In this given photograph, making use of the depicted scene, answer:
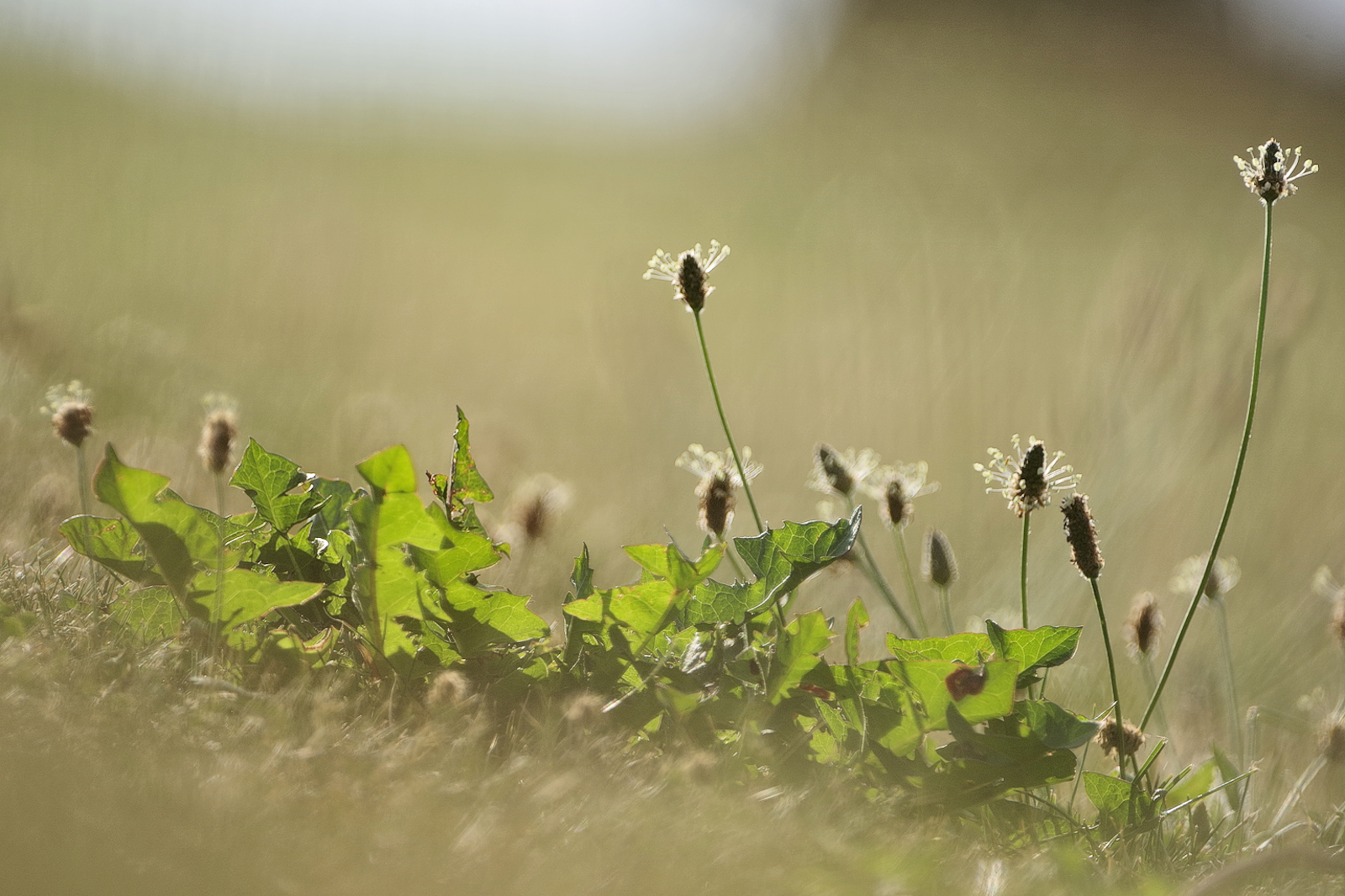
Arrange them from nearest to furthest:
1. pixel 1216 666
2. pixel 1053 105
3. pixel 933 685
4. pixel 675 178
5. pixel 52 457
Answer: pixel 933 685
pixel 52 457
pixel 1216 666
pixel 1053 105
pixel 675 178

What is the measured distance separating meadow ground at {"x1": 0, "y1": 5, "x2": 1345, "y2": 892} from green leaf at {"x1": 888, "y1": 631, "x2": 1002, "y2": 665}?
0.38ft

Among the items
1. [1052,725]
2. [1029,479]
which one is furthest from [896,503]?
[1052,725]

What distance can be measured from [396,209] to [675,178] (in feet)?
4.71

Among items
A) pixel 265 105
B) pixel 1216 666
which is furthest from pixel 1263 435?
pixel 265 105

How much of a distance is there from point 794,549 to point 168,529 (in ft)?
1.38

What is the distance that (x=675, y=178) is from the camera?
406cm

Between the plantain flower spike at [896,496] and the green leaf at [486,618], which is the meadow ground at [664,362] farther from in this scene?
the plantain flower spike at [896,496]

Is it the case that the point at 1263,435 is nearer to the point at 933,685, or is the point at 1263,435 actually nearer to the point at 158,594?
the point at 933,685

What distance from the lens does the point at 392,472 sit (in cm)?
62

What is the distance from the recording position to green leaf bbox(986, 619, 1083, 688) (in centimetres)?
62

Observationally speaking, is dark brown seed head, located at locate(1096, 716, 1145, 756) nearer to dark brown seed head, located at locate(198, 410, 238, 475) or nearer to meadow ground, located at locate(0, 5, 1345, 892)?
meadow ground, located at locate(0, 5, 1345, 892)

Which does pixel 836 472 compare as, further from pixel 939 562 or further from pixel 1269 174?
pixel 1269 174

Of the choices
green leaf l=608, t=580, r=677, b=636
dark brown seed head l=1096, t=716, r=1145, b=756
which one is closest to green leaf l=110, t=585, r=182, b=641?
green leaf l=608, t=580, r=677, b=636

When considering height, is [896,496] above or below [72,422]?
below
